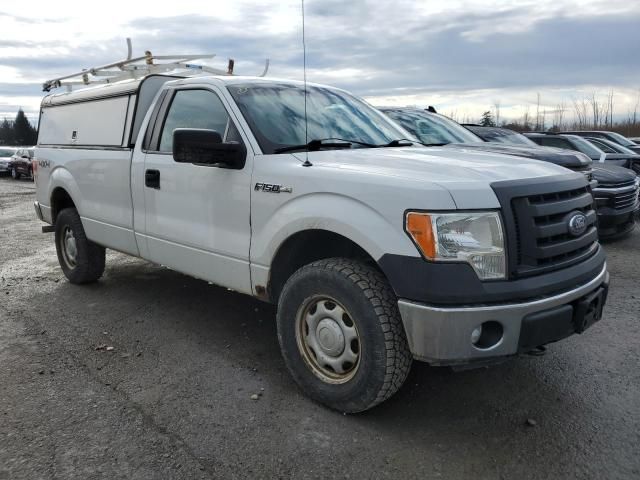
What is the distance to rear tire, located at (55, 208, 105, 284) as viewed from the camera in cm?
603

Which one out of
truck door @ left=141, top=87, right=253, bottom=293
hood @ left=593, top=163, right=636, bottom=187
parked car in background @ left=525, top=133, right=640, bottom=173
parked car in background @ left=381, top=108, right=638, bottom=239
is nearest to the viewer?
truck door @ left=141, top=87, right=253, bottom=293

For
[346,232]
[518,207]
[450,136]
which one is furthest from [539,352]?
[450,136]

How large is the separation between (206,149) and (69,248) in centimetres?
350

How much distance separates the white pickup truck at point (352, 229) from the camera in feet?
9.23

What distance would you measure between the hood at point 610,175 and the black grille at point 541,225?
573cm

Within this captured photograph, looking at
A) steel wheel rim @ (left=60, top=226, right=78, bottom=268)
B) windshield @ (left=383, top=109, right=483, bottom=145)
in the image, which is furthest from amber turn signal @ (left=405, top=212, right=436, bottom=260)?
windshield @ (left=383, top=109, right=483, bottom=145)

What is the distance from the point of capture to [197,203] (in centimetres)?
415

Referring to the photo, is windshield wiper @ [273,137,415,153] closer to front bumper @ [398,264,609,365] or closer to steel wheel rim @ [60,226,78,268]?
front bumper @ [398,264,609,365]

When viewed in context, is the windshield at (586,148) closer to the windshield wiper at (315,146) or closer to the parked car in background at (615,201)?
the parked car in background at (615,201)

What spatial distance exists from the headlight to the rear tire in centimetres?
432

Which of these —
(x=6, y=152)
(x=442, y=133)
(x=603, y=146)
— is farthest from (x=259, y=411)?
(x=6, y=152)

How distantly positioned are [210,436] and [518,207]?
2.04 m

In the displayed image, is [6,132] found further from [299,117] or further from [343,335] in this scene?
[343,335]

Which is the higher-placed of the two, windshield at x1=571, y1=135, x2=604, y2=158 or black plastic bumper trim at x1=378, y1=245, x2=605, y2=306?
windshield at x1=571, y1=135, x2=604, y2=158
